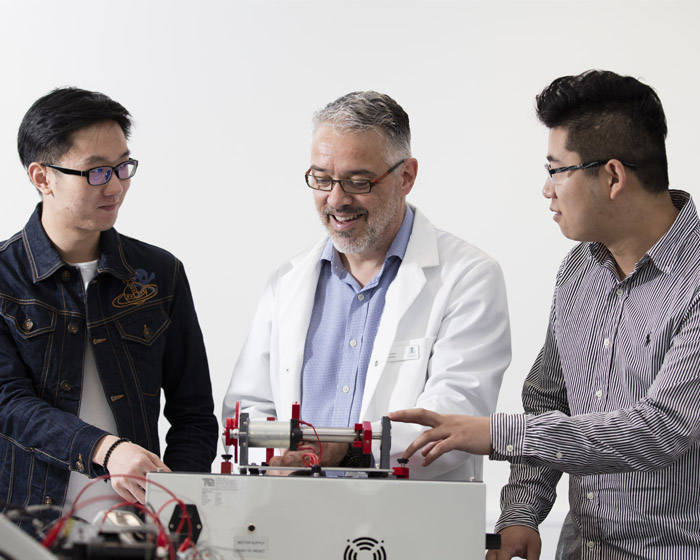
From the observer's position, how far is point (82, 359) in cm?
219

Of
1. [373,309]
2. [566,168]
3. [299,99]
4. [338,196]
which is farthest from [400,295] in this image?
[299,99]

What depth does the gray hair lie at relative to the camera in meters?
2.36

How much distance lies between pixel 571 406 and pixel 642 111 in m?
0.67

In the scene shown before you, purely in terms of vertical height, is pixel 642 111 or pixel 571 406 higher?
pixel 642 111

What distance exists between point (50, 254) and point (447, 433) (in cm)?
113

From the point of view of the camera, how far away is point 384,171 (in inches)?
93.7

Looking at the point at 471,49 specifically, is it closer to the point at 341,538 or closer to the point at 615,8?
the point at 615,8

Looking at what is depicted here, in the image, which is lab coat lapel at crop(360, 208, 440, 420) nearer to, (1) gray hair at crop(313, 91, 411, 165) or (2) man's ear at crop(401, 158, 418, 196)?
(2) man's ear at crop(401, 158, 418, 196)

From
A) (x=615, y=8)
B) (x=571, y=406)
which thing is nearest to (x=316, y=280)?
(x=571, y=406)

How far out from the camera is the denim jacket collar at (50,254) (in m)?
2.22

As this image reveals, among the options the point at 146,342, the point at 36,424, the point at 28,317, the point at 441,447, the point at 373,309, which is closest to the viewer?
the point at 441,447

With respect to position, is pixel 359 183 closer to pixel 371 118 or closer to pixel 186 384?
pixel 371 118

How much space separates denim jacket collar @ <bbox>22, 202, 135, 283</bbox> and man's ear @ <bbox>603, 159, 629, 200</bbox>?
1219 millimetres

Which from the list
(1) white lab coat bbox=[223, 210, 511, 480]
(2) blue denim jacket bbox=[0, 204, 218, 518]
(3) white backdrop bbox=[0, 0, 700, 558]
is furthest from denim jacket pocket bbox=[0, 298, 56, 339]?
(3) white backdrop bbox=[0, 0, 700, 558]
